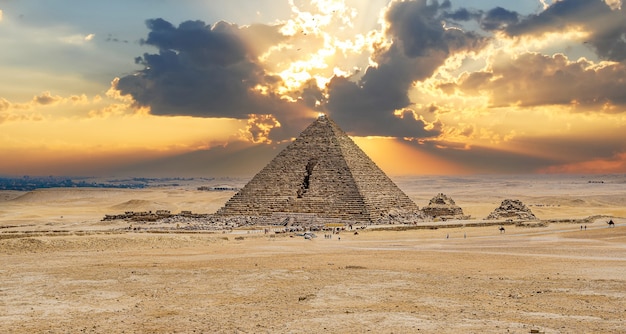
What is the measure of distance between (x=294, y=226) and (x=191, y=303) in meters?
36.3

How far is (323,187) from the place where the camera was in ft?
203

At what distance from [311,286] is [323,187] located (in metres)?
40.7

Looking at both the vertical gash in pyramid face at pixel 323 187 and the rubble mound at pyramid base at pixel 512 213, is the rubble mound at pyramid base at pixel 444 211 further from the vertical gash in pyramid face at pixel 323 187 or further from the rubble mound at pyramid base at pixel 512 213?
the vertical gash in pyramid face at pixel 323 187

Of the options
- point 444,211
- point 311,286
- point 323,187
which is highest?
point 323,187

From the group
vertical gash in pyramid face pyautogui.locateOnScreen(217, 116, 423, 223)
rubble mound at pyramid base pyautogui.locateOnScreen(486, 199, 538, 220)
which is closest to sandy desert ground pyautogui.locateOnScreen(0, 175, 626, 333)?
vertical gash in pyramid face pyautogui.locateOnScreen(217, 116, 423, 223)

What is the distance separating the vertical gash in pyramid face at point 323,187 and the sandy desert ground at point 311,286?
64.2ft

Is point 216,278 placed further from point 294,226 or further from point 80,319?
point 294,226

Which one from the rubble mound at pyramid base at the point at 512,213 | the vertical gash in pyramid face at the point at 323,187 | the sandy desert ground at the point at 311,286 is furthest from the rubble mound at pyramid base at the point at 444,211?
the sandy desert ground at the point at 311,286

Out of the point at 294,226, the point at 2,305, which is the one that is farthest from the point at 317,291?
the point at 294,226

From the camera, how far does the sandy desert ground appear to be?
15.6 metres

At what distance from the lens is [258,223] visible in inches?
2287

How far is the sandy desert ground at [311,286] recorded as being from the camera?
15.6m

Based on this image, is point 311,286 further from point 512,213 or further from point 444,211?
point 444,211

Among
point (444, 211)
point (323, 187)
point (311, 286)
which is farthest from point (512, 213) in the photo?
point (311, 286)
